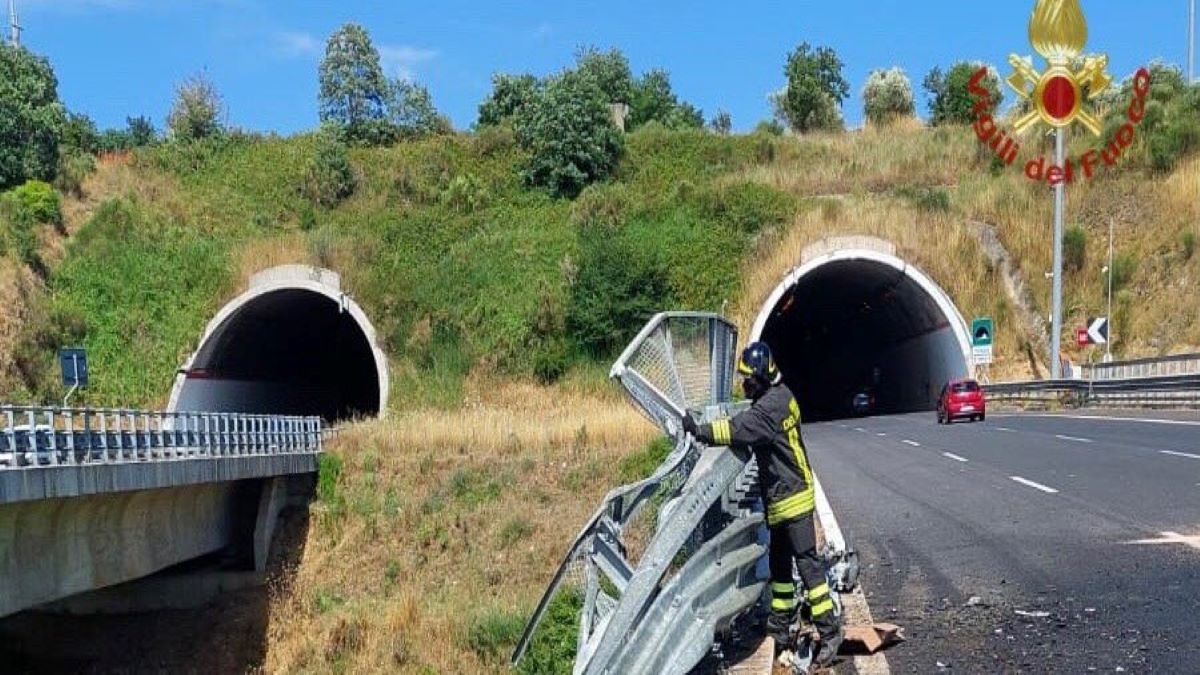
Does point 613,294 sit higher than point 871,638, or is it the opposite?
point 613,294

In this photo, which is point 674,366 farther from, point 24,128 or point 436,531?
point 24,128

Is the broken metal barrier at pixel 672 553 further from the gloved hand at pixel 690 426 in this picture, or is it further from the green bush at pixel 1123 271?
the green bush at pixel 1123 271

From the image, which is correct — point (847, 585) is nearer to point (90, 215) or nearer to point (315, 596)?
point (315, 596)

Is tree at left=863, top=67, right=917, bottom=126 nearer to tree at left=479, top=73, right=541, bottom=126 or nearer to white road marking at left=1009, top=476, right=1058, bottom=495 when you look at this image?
tree at left=479, top=73, right=541, bottom=126

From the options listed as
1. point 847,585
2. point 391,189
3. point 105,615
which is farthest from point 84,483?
point 391,189

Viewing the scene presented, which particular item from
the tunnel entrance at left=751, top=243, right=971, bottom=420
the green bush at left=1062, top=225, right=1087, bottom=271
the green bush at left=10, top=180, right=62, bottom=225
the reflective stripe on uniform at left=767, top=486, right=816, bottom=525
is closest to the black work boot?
the reflective stripe on uniform at left=767, top=486, right=816, bottom=525

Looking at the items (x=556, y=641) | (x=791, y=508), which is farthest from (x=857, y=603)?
(x=556, y=641)

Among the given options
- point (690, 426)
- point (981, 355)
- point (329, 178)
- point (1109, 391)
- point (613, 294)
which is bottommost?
point (1109, 391)

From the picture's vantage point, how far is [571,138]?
167 feet

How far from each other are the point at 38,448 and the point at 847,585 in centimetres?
967

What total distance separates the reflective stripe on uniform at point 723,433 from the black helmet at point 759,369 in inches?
18.1

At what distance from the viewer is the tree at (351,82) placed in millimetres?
57969

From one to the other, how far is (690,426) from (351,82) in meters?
55.0

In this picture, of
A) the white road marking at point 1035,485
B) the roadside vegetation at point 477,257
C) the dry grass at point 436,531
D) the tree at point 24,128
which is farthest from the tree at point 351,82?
the white road marking at point 1035,485
